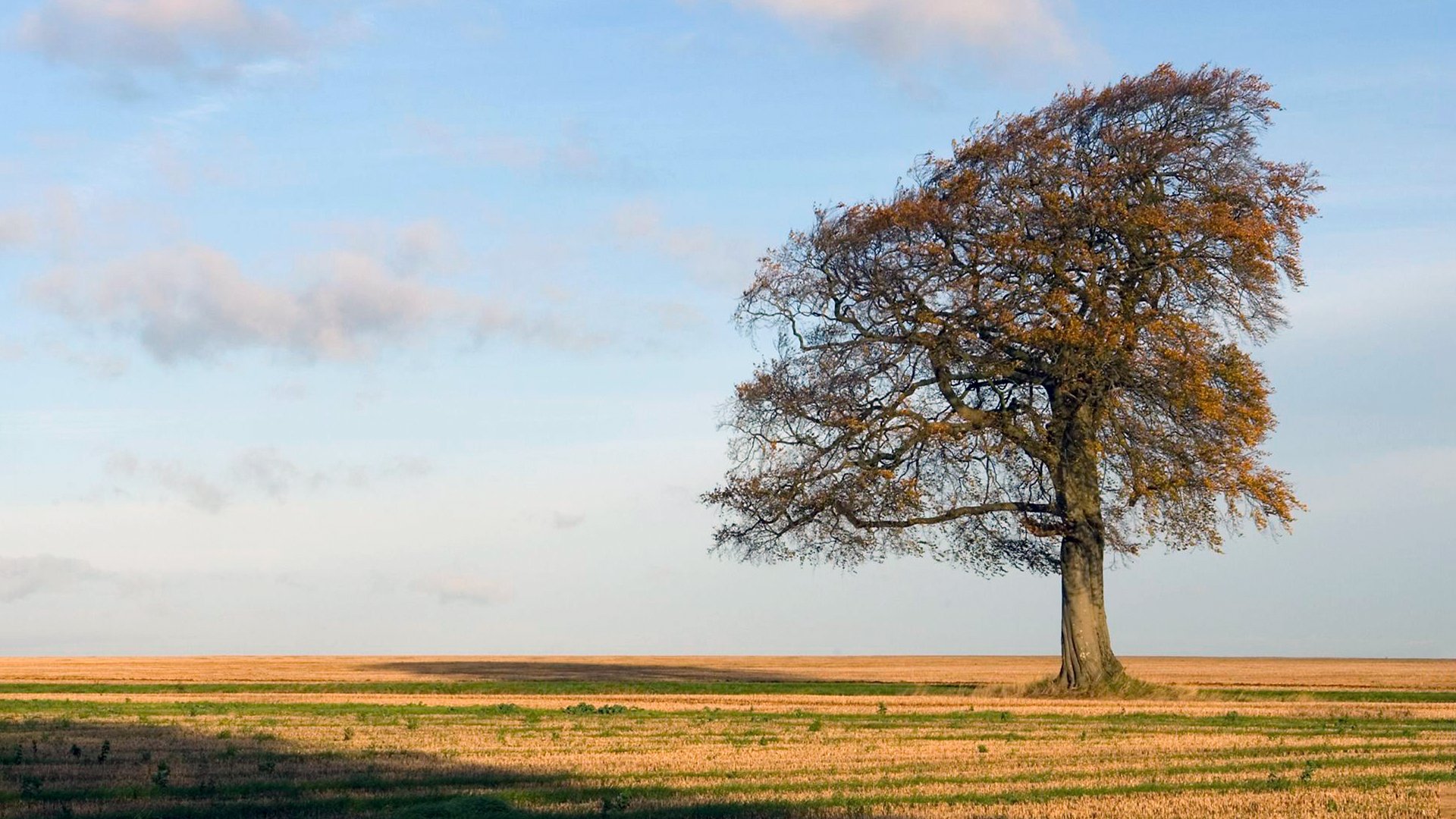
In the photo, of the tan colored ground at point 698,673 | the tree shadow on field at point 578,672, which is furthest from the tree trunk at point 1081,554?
the tree shadow on field at point 578,672

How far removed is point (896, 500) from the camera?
39625mm

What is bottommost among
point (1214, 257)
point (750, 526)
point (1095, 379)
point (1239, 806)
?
point (1239, 806)

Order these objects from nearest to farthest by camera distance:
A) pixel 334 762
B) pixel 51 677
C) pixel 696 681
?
pixel 334 762
pixel 696 681
pixel 51 677

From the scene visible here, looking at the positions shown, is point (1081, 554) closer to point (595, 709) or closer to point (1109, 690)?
point (1109, 690)

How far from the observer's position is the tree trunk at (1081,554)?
131 feet

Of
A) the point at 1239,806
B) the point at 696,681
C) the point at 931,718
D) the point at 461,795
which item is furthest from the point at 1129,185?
the point at 461,795

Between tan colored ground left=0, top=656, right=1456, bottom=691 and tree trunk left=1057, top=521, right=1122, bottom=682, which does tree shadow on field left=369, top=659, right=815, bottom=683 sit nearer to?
tan colored ground left=0, top=656, right=1456, bottom=691

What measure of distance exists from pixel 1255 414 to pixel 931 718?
1287 cm

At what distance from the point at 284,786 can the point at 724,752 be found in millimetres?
6781

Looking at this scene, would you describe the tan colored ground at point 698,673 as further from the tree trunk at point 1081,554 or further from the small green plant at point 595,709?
the small green plant at point 595,709

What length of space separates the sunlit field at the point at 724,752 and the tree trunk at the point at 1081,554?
6.20 feet

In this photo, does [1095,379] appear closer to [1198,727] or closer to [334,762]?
[1198,727]

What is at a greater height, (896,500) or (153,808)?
(896,500)

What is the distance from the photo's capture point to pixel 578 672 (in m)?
60.6
